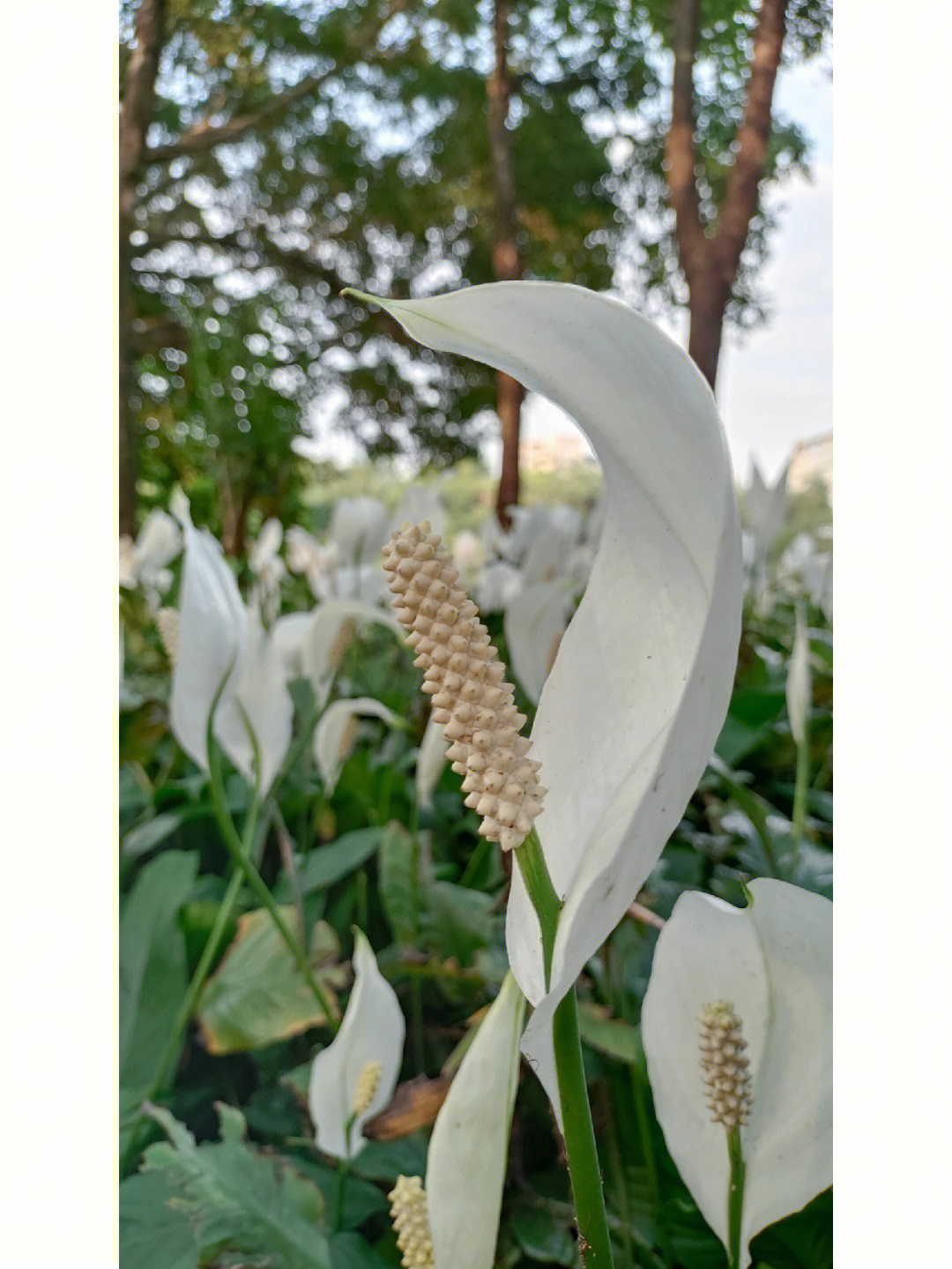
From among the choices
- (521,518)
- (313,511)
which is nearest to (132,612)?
(313,511)

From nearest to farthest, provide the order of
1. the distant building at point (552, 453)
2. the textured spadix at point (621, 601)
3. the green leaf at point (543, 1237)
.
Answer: the textured spadix at point (621, 601) < the green leaf at point (543, 1237) < the distant building at point (552, 453)

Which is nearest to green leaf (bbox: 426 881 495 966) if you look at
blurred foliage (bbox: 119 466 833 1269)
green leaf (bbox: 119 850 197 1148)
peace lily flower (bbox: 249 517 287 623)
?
blurred foliage (bbox: 119 466 833 1269)

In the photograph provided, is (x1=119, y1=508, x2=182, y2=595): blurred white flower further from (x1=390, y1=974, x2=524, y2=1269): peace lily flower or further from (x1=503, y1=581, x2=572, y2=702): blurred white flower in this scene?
(x1=390, y1=974, x2=524, y2=1269): peace lily flower

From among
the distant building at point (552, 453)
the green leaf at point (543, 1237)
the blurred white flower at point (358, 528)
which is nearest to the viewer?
the green leaf at point (543, 1237)

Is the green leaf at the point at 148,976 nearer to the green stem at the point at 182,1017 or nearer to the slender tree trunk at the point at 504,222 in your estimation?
the green stem at the point at 182,1017

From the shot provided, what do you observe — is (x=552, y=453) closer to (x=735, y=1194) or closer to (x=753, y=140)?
(x=753, y=140)

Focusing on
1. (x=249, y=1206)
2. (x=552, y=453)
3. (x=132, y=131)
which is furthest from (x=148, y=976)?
(x=132, y=131)

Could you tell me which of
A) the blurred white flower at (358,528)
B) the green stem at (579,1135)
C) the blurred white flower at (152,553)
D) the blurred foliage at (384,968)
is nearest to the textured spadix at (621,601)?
the green stem at (579,1135)
